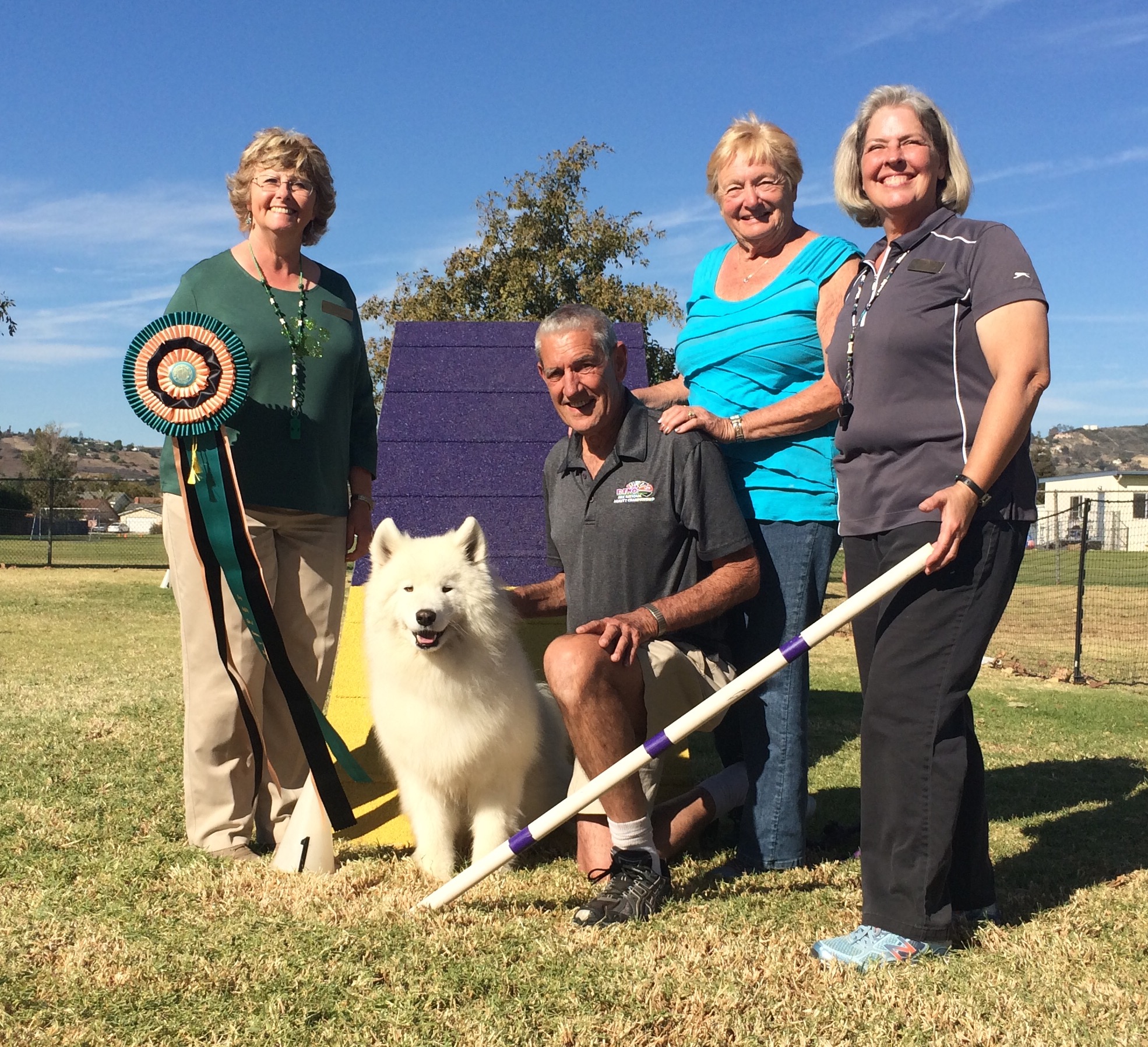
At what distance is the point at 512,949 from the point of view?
8.31ft

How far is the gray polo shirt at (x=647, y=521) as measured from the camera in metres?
2.96

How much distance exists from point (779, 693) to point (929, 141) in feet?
5.42

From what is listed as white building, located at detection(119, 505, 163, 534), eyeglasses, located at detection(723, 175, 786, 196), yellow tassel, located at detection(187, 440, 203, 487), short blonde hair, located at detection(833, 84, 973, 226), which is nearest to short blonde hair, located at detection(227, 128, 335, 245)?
yellow tassel, located at detection(187, 440, 203, 487)

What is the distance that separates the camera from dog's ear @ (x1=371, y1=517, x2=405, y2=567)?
315 centimetres

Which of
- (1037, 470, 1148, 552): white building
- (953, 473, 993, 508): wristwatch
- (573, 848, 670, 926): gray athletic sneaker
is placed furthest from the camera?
(1037, 470, 1148, 552): white building

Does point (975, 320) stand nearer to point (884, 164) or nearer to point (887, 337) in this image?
point (887, 337)

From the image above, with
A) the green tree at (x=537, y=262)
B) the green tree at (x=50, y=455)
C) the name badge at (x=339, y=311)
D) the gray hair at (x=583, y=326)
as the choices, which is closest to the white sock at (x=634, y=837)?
the gray hair at (x=583, y=326)

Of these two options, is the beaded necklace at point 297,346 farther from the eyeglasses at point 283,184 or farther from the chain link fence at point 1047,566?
the chain link fence at point 1047,566

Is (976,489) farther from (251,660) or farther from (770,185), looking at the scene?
(251,660)

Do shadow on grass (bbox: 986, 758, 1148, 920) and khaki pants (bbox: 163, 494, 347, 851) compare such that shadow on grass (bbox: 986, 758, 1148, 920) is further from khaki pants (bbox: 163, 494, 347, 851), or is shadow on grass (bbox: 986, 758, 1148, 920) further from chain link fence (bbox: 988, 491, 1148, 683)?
khaki pants (bbox: 163, 494, 347, 851)

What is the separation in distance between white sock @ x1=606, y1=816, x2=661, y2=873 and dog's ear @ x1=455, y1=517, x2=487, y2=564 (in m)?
0.92

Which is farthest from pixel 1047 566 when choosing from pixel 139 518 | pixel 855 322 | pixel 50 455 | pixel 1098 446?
pixel 1098 446

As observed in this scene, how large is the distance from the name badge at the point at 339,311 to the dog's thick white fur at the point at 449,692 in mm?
849

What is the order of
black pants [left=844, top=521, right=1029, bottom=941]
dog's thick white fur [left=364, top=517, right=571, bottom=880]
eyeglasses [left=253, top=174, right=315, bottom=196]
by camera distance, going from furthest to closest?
1. eyeglasses [left=253, top=174, right=315, bottom=196]
2. dog's thick white fur [left=364, top=517, right=571, bottom=880]
3. black pants [left=844, top=521, right=1029, bottom=941]
